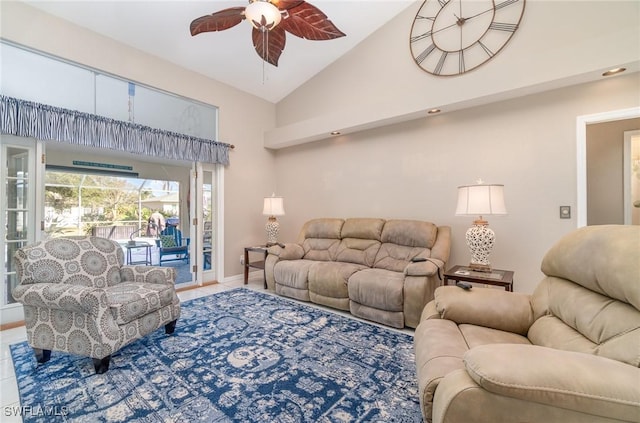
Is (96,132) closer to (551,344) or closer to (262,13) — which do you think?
(262,13)

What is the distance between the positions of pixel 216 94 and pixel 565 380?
496cm

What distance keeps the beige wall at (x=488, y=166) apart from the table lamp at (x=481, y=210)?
1.98 feet

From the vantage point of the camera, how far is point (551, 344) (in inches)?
53.6

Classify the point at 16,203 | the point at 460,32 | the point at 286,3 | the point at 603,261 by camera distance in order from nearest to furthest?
the point at 603,261 → the point at 286,3 → the point at 16,203 → the point at 460,32

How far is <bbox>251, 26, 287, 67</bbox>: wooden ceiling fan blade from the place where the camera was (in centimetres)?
240

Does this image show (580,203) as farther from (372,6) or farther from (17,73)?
(17,73)

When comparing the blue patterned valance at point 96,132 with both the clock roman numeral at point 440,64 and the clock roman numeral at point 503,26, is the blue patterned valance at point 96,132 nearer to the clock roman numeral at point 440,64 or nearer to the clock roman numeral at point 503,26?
the clock roman numeral at point 440,64

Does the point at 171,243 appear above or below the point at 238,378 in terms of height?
above

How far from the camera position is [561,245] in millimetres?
1625

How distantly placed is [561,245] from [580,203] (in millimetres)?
1610

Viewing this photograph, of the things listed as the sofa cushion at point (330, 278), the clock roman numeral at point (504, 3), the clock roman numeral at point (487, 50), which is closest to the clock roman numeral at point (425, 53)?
the clock roman numeral at point (487, 50)

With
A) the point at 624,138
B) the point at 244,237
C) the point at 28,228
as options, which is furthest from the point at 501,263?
the point at 28,228

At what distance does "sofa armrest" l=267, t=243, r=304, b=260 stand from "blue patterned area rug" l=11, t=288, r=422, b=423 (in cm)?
119
